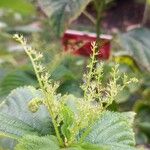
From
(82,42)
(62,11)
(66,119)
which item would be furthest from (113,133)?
(82,42)

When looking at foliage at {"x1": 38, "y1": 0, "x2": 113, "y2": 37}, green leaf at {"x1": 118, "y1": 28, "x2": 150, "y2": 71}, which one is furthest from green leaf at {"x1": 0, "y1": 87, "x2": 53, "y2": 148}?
green leaf at {"x1": 118, "y1": 28, "x2": 150, "y2": 71}

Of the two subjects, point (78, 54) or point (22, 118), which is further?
point (78, 54)

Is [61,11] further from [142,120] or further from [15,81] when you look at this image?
Result: [142,120]

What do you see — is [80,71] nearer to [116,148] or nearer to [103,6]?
[103,6]

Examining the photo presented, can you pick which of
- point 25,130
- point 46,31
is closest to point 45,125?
point 25,130

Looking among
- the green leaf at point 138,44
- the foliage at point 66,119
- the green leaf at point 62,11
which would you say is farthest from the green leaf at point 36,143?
the green leaf at point 138,44

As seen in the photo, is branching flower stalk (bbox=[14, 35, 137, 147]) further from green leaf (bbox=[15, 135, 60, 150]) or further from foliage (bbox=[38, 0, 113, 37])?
foliage (bbox=[38, 0, 113, 37])
